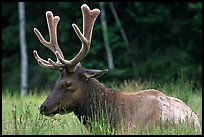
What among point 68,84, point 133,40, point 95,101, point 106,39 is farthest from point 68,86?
point 133,40

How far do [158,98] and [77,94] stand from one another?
103cm

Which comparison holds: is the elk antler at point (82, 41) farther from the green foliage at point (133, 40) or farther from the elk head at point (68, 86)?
the green foliage at point (133, 40)

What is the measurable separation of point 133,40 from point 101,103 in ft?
57.3

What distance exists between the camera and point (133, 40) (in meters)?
26.0

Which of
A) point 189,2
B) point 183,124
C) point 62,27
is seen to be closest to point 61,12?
point 62,27

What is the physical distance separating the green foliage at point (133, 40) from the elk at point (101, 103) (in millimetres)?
14995

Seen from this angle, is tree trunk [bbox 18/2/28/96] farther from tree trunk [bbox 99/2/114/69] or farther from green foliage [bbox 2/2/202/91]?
tree trunk [bbox 99/2/114/69]

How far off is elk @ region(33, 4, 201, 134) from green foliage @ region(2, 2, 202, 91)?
14995mm

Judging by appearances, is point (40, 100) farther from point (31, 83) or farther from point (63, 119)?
point (31, 83)

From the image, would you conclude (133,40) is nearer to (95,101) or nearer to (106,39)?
(106,39)

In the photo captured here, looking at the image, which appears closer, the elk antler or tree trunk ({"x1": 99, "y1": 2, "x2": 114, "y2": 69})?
the elk antler

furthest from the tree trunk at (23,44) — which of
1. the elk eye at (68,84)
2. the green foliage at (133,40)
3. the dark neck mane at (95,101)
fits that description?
the elk eye at (68,84)

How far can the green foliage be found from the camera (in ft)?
80.0

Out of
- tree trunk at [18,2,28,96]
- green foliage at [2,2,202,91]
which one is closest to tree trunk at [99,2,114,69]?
green foliage at [2,2,202,91]
